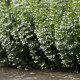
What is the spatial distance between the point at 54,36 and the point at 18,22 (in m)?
1.10

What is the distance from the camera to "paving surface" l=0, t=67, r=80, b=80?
4.76 meters

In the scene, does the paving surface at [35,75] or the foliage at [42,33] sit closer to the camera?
the foliage at [42,33]

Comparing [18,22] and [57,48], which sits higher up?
[18,22]

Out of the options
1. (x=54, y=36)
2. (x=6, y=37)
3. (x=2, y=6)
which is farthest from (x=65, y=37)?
(x=2, y=6)

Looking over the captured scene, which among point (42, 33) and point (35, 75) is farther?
Result: point (35, 75)

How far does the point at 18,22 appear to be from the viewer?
5312 mm

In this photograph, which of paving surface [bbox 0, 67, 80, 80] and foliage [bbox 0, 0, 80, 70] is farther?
paving surface [bbox 0, 67, 80, 80]

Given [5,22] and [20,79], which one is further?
[5,22]

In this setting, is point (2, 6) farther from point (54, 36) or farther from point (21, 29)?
point (54, 36)

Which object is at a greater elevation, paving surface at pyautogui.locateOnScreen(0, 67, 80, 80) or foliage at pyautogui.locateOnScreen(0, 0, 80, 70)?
foliage at pyautogui.locateOnScreen(0, 0, 80, 70)

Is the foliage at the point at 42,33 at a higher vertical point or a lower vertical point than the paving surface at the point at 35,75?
higher

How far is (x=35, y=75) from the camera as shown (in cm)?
503

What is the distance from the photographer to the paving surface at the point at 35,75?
476cm

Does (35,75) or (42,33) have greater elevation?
(42,33)
